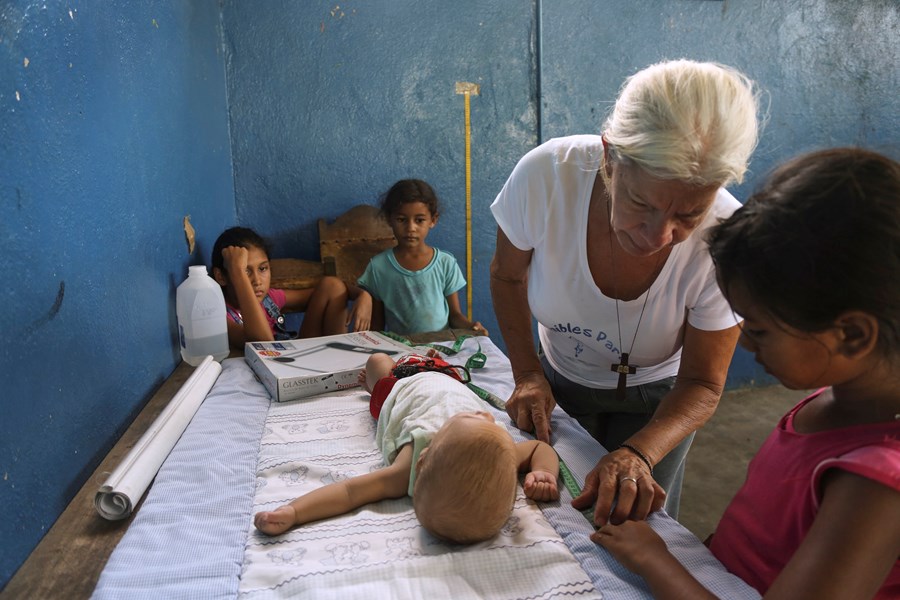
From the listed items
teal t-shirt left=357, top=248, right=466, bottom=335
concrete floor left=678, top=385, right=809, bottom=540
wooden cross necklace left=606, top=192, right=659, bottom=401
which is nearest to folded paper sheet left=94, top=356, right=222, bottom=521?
wooden cross necklace left=606, top=192, right=659, bottom=401

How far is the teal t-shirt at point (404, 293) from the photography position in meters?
2.93

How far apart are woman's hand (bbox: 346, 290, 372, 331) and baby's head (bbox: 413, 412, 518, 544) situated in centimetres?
164

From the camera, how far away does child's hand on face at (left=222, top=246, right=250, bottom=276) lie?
225 cm

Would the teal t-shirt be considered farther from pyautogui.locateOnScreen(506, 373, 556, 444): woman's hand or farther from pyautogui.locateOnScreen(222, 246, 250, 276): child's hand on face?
pyautogui.locateOnScreen(506, 373, 556, 444): woman's hand

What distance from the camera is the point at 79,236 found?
1.19 metres

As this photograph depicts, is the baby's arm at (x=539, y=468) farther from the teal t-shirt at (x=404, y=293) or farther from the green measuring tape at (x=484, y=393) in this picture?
the teal t-shirt at (x=404, y=293)

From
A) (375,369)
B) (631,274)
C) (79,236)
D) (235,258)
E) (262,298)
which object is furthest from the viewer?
(262,298)

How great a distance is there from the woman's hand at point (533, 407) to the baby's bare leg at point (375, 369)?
394mm

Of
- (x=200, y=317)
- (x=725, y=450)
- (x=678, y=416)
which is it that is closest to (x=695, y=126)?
(x=678, y=416)

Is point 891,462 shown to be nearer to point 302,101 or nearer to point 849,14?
point 302,101

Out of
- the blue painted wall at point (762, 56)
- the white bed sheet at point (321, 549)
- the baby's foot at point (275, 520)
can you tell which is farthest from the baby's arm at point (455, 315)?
the baby's foot at point (275, 520)

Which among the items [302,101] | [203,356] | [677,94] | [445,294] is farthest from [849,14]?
[203,356]

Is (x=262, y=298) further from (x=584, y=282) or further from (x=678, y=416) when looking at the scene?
(x=678, y=416)

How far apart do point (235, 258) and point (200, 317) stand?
44 centimetres
